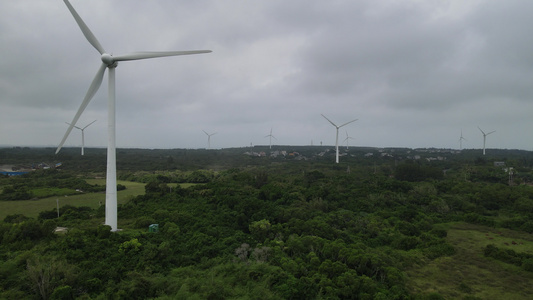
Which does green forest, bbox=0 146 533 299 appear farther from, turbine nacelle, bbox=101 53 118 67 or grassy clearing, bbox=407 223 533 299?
turbine nacelle, bbox=101 53 118 67

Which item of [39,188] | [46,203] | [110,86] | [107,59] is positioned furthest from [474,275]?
[39,188]

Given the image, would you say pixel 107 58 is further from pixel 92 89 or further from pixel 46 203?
pixel 46 203

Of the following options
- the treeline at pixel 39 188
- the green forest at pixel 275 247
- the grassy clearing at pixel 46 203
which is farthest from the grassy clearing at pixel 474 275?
the treeline at pixel 39 188

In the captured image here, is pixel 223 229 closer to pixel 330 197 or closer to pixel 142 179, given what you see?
pixel 330 197

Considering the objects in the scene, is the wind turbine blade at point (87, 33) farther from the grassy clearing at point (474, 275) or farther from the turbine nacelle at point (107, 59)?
the grassy clearing at point (474, 275)

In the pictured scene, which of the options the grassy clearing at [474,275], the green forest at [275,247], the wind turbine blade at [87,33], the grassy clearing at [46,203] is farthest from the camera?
the grassy clearing at [46,203]

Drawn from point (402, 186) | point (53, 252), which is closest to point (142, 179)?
point (53, 252)
